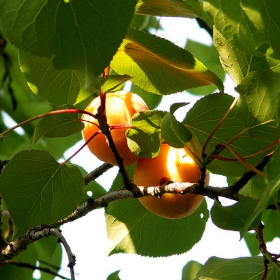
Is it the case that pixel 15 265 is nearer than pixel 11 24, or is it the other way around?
pixel 11 24

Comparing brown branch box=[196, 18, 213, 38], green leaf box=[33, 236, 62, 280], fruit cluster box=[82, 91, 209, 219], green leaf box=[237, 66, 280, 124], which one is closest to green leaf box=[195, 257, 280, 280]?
fruit cluster box=[82, 91, 209, 219]

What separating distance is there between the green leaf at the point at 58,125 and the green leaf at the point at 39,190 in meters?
0.08

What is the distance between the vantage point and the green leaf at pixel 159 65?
3.72 ft

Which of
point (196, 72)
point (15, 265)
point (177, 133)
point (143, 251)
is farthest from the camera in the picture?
point (15, 265)

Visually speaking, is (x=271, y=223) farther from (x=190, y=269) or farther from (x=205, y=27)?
(x=205, y=27)

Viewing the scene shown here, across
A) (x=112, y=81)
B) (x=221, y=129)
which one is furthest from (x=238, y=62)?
(x=112, y=81)

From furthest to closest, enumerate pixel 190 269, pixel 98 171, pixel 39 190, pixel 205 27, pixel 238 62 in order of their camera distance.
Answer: pixel 205 27 < pixel 190 269 < pixel 98 171 < pixel 39 190 < pixel 238 62

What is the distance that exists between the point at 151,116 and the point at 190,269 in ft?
2.62

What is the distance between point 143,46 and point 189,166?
0.28 meters

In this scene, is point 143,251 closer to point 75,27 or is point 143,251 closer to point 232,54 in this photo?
point 232,54

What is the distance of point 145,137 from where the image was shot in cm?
117

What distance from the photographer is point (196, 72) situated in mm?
1193

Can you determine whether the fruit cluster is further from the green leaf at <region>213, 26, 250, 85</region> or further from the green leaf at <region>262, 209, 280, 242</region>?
the green leaf at <region>262, 209, 280, 242</region>

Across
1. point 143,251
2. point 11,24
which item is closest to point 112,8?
point 11,24
